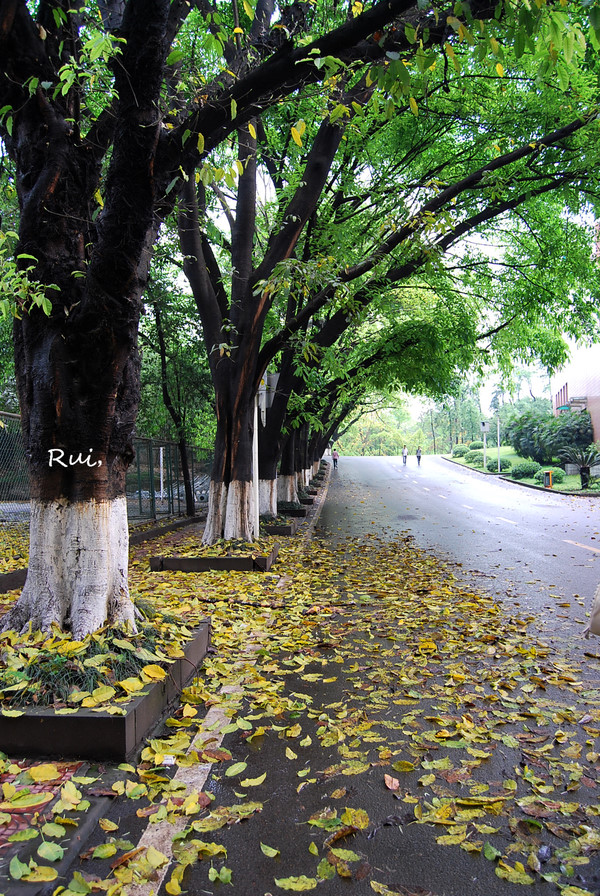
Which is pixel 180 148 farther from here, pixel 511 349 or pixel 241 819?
pixel 511 349

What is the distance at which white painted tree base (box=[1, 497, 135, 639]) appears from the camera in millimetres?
4297

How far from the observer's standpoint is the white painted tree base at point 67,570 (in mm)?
4297

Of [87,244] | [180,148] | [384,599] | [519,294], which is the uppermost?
[519,294]

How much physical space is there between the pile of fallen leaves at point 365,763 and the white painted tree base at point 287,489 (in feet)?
40.2

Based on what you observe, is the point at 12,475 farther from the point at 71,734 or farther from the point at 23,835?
the point at 23,835

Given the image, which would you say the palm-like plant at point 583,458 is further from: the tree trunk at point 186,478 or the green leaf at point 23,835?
the green leaf at point 23,835

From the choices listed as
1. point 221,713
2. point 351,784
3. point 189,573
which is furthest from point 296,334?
point 351,784

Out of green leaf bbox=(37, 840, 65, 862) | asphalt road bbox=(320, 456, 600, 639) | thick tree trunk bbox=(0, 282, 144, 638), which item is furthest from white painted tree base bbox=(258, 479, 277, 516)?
green leaf bbox=(37, 840, 65, 862)

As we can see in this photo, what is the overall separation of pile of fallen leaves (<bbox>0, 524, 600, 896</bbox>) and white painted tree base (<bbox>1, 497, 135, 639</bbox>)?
916mm

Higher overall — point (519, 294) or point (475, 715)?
point (519, 294)

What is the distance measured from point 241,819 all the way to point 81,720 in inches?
40.1

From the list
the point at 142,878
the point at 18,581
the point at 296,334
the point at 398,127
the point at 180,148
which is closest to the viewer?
the point at 142,878

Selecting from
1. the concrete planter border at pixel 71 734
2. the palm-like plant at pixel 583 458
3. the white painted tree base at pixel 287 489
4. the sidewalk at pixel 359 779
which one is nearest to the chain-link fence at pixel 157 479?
the white painted tree base at pixel 287 489

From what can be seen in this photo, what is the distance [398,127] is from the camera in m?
11.9
